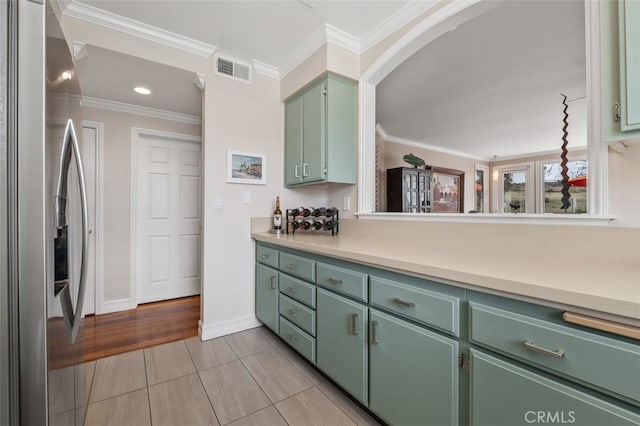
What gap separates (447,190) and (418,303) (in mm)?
5637

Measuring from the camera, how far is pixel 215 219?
2361mm

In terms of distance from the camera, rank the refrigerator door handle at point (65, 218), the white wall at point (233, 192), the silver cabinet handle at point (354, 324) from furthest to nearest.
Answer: the white wall at point (233, 192) → the silver cabinet handle at point (354, 324) → the refrigerator door handle at point (65, 218)

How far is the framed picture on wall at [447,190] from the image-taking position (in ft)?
19.3

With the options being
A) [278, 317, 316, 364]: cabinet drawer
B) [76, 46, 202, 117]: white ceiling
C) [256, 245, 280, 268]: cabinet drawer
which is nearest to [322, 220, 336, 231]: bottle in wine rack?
[256, 245, 280, 268]: cabinet drawer

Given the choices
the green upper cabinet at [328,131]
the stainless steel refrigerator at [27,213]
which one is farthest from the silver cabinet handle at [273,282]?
the stainless steel refrigerator at [27,213]

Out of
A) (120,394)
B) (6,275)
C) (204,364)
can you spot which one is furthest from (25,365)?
(204,364)

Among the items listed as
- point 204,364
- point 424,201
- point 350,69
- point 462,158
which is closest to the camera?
point 204,364

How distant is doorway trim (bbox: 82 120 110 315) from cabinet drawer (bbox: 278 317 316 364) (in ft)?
6.95

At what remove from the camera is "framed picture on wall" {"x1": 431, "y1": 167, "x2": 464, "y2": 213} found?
231 inches

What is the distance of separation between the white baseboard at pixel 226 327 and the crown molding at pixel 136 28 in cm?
232

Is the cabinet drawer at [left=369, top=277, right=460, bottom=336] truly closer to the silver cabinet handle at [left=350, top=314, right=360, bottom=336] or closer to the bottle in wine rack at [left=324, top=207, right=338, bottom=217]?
the silver cabinet handle at [left=350, top=314, right=360, bottom=336]

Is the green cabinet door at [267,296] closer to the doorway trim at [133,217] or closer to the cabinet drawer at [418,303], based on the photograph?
the cabinet drawer at [418,303]

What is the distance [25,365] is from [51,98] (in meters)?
0.72

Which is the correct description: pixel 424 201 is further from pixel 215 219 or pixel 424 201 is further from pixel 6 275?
pixel 6 275
